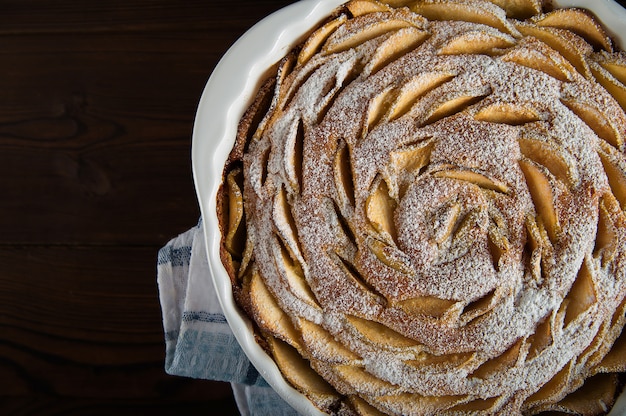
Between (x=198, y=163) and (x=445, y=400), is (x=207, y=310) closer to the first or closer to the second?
(x=198, y=163)

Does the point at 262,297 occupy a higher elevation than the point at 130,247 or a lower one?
higher

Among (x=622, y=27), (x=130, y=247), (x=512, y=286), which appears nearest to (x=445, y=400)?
(x=512, y=286)

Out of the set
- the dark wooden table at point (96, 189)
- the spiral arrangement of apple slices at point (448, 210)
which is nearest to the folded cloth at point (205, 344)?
the dark wooden table at point (96, 189)

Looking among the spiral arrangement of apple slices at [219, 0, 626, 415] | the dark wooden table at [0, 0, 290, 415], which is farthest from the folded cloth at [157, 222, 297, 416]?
the spiral arrangement of apple slices at [219, 0, 626, 415]

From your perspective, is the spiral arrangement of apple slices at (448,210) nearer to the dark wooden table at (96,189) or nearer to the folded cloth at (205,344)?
the folded cloth at (205,344)

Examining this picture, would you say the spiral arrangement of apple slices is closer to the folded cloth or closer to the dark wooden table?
the folded cloth
